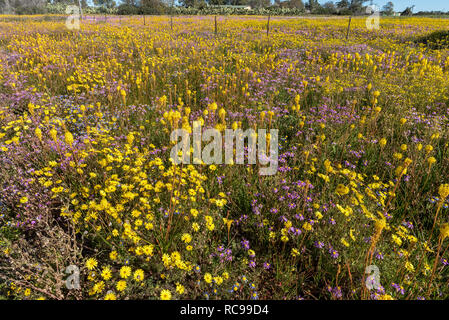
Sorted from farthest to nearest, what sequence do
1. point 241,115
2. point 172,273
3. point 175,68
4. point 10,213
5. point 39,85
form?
point 175,68 → point 39,85 → point 241,115 → point 10,213 → point 172,273

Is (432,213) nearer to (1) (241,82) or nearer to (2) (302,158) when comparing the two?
(2) (302,158)

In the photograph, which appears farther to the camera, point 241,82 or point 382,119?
point 241,82

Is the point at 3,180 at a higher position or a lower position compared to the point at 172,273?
higher

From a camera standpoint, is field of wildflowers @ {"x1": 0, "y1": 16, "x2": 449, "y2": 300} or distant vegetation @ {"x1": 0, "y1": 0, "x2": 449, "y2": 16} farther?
distant vegetation @ {"x1": 0, "y1": 0, "x2": 449, "y2": 16}

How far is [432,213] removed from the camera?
2.50m

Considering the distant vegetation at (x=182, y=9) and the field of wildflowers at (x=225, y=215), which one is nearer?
the field of wildflowers at (x=225, y=215)

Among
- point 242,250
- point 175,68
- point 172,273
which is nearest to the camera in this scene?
point 172,273

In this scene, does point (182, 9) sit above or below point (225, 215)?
above

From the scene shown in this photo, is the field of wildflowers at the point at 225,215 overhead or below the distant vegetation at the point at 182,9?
below

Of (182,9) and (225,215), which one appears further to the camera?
(182,9)

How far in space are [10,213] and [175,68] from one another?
499 centimetres

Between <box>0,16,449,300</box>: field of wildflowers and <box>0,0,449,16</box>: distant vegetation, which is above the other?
<box>0,0,449,16</box>: distant vegetation
